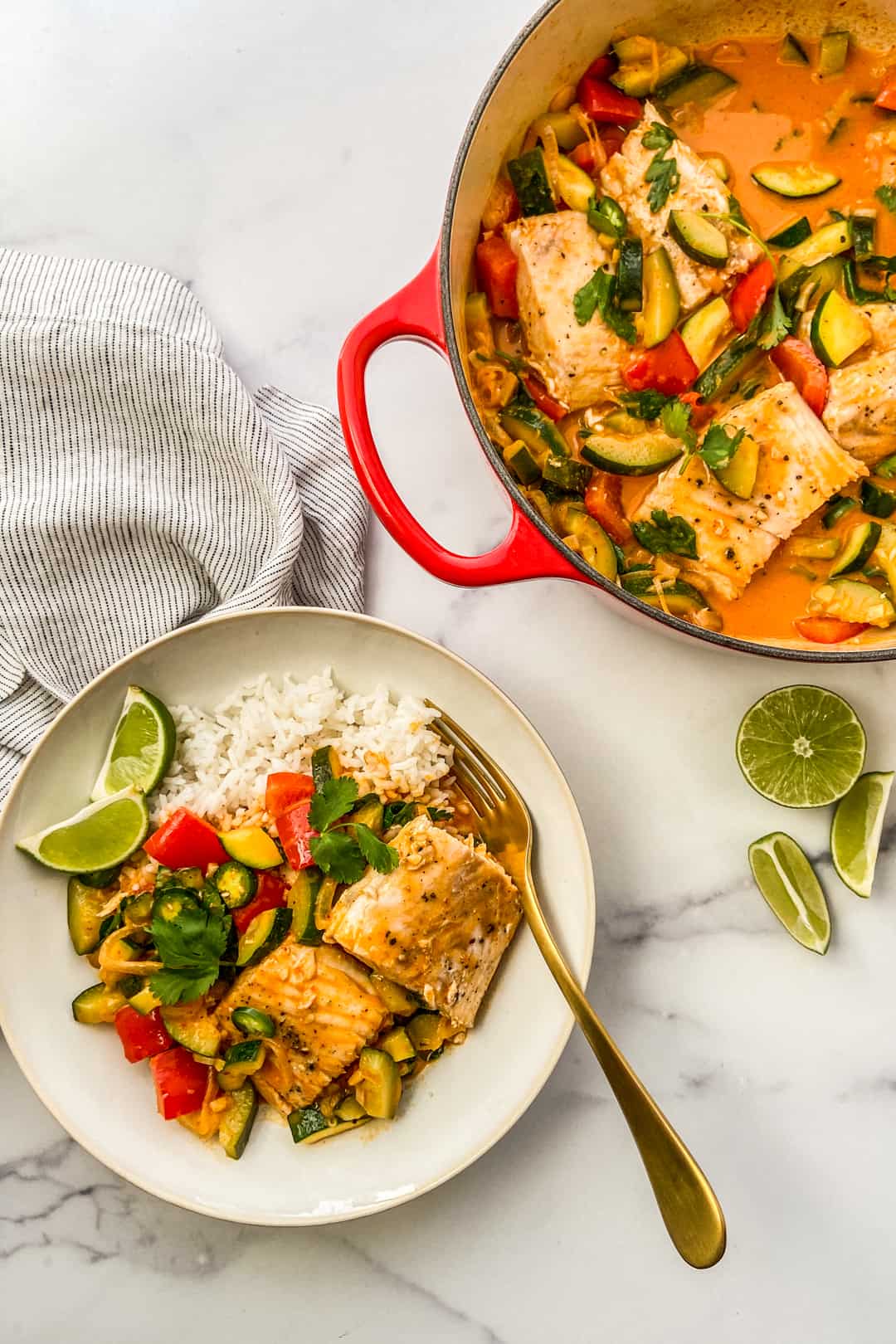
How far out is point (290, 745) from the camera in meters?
2.19

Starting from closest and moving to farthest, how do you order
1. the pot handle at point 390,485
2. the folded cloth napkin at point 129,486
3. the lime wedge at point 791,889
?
the pot handle at point 390,485 → the folded cloth napkin at point 129,486 → the lime wedge at point 791,889

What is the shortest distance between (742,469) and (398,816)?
3.06ft

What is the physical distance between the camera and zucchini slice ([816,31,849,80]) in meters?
2.15

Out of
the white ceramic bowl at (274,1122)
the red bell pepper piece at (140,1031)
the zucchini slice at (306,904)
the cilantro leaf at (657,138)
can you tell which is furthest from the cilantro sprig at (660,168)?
the red bell pepper piece at (140,1031)

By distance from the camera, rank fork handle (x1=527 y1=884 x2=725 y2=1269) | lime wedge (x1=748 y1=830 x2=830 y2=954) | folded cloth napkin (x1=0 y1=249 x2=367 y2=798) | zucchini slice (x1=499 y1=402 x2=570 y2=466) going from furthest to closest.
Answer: lime wedge (x1=748 y1=830 x2=830 y2=954) → folded cloth napkin (x1=0 y1=249 x2=367 y2=798) → zucchini slice (x1=499 y1=402 x2=570 y2=466) → fork handle (x1=527 y1=884 x2=725 y2=1269)

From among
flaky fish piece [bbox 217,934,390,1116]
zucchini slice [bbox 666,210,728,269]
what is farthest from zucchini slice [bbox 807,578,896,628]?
flaky fish piece [bbox 217,934,390,1116]

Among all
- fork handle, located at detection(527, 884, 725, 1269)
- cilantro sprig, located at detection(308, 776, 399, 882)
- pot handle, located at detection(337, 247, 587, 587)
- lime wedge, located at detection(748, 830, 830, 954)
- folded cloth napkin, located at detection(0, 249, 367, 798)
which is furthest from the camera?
lime wedge, located at detection(748, 830, 830, 954)

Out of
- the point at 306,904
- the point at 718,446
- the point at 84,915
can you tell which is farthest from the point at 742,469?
the point at 84,915

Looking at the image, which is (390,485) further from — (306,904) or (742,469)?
(306,904)

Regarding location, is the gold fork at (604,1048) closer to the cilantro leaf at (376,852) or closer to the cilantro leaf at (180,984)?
the cilantro leaf at (376,852)

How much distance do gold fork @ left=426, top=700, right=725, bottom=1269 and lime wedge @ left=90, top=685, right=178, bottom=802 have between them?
0.54m

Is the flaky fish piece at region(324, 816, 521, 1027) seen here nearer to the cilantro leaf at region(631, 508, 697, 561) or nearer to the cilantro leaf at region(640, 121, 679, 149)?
the cilantro leaf at region(631, 508, 697, 561)

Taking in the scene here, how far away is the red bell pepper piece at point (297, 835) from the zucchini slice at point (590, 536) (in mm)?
728

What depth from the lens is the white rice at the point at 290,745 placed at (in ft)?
7.11
